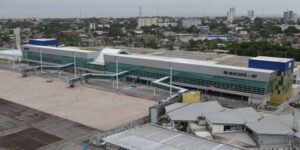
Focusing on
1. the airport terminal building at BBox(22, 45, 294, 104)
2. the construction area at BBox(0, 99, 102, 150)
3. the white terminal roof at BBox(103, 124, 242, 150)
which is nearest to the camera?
the white terminal roof at BBox(103, 124, 242, 150)

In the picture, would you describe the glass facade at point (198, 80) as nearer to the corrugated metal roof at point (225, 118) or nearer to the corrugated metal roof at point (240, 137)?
the corrugated metal roof at point (225, 118)

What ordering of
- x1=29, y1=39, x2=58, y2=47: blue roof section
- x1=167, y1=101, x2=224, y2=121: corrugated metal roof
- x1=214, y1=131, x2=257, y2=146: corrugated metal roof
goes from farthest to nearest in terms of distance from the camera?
x1=29, y1=39, x2=58, y2=47: blue roof section, x1=167, y1=101, x2=224, y2=121: corrugated metal roof, x1=214, y1=131, x2=257, y2=146: corrugated metal roof

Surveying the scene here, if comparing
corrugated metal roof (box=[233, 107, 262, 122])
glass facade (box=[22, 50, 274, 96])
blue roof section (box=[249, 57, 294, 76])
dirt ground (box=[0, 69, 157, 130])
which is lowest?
dirt ground (box=[0, 69, 157, 130])

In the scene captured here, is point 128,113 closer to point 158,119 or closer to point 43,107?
point 158,119

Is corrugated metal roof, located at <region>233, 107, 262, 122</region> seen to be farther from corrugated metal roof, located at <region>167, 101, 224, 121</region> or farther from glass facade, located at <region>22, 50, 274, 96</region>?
glass facade, located at <region>22, 50, 274, 96</region>

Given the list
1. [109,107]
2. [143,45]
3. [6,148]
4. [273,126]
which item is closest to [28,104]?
[109,107]

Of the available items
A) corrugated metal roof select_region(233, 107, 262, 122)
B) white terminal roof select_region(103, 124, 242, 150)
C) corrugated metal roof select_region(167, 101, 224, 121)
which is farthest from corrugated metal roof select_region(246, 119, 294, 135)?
corrugated metal roof select_region(167, 101, 224, 121)

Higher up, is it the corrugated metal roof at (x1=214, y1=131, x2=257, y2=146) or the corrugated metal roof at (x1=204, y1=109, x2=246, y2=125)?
the corrugated metal roof at (x1=204, y1=109, x2=246, y2=125)

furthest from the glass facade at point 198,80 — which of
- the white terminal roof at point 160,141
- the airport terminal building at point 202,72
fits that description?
the white terminal roof at point 160,141
